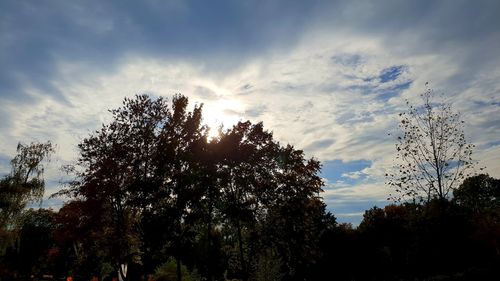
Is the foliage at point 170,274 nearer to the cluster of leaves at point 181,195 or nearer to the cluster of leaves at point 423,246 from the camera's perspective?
the cluster of leaves at point 181,195

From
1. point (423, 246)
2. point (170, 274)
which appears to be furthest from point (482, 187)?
point (170, 274)

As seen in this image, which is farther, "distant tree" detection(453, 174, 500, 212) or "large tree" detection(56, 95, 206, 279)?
"distant tree" detection(453, 174, 500, 212)

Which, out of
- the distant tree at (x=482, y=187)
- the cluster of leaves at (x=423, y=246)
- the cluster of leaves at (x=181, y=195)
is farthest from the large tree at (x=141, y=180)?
the distant tree at (x=482, y=187)

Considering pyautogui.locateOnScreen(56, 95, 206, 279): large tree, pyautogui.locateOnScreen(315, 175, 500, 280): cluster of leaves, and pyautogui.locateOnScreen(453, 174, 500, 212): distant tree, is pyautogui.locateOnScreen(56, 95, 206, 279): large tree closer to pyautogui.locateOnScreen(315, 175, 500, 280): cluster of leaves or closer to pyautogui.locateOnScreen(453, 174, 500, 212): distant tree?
pyautogui.locateOnScreen(315, 175, 500, 280): cluster of leaves

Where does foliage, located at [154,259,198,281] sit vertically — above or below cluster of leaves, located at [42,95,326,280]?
below

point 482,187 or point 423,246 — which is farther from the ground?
point 482,187

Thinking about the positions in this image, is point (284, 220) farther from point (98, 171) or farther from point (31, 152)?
point (31, 152)

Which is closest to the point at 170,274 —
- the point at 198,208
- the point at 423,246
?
the point at 198,208

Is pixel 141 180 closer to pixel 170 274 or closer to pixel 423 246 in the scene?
pixel 170 274

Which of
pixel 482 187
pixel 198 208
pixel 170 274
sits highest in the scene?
pixel 482 187

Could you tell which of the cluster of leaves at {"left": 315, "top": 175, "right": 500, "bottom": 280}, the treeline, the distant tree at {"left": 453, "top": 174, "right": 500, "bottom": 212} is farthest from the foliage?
the distant tree at {"left": 453, "top": 174, "right": 500, "bottom": 212}

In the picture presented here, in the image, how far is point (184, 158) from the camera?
20000mm

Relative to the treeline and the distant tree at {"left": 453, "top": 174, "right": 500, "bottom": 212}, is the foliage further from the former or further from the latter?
the distant tree at {"left": 453, "top": 174, "right": 500, "bottom": 212}

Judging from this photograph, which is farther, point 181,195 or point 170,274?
point 170,274
